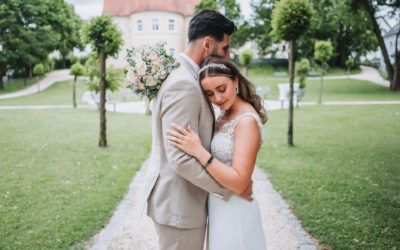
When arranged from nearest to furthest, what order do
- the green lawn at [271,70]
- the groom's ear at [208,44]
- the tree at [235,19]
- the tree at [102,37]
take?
the groom's ear at [208,44], the tree at [102,37], the green lawn at [271,70], the tree at [235,19]

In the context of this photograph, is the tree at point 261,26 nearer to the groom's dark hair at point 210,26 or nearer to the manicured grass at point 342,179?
the manicured grass at point 342,179

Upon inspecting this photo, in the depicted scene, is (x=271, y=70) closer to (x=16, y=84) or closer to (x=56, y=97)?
(x=56, y=97)

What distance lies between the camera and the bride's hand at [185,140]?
5.66 ft

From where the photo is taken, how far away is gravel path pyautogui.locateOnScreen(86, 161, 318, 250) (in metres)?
3.81

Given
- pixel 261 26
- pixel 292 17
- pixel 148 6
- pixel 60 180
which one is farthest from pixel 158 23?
pixel 60 180

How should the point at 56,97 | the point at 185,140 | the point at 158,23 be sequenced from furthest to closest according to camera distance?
1. the point at 158,23
2. the point at 56,97
3. the point at 185,140

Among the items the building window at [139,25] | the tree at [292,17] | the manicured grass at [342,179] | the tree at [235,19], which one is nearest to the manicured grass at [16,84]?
the building window at [139,25]

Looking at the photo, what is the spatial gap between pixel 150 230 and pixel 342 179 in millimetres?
4054

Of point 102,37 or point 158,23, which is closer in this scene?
point 102,37

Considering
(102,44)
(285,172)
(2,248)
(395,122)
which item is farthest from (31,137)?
(395,122)

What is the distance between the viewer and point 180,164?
1.75m

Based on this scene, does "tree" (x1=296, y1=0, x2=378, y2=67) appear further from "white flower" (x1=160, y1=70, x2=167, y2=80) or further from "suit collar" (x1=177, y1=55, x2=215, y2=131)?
"white flower" (x1=160, y1=70, x2=167, y2=80)

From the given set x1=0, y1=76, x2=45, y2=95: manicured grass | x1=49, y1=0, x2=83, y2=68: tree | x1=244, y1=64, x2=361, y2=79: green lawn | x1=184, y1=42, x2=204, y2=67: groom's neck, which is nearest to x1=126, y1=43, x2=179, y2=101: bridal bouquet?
x1=184, y1=42, x2=204, y2=67: groom's neck

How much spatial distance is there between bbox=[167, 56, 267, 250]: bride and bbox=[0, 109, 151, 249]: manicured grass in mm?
2580
